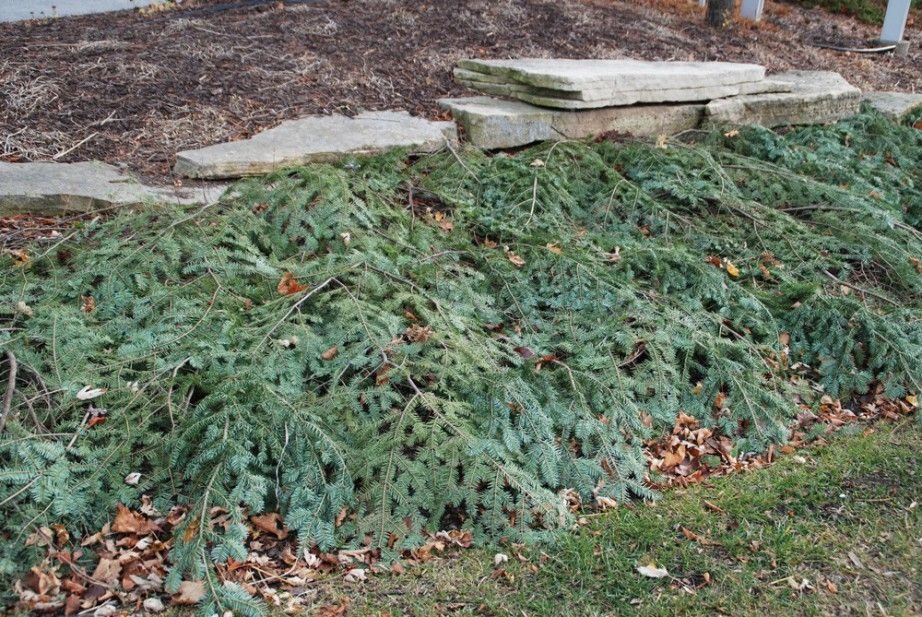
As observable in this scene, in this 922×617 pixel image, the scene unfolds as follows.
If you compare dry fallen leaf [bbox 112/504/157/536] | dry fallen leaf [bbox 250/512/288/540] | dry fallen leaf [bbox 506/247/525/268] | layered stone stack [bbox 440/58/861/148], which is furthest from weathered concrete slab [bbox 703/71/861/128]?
dry fallen leaf [bbox 112/504/157/536]

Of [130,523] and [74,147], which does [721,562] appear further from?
[74,147]

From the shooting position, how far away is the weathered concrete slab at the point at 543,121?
19.9 ft

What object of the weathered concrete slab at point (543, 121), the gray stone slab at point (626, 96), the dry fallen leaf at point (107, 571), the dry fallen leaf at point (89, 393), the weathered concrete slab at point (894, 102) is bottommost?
the dry fallen leaf at point (107, 571)

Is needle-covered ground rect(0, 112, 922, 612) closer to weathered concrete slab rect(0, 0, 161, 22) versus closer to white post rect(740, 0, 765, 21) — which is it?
weathered concrete slab rect(0, 0, 161, 22)

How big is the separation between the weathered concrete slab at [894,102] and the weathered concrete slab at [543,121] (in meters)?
2.38

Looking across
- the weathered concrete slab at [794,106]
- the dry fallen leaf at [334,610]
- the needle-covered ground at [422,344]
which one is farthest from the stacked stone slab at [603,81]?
the dry fallen leaf at [334,610]

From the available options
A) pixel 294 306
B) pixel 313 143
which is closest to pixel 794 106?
pixel 313 143

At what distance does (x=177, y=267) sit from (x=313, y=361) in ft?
3.34

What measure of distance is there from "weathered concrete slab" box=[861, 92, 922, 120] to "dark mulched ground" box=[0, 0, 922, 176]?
971mm

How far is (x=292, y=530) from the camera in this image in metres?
3.10

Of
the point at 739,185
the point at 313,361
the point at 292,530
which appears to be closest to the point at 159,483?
the point at 292,530

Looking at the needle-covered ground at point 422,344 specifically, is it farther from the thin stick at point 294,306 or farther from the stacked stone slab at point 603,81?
the stacked stone slab at point 603,81

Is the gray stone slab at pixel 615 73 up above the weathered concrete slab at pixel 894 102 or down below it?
above

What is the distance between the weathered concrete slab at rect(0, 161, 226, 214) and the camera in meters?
4.60
